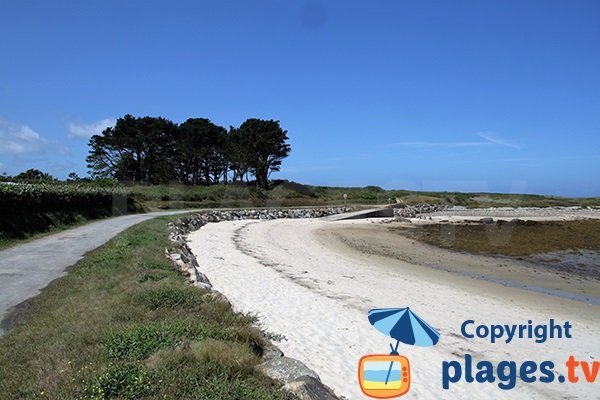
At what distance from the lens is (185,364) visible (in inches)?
181

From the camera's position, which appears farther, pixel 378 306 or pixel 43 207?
pixel 43 207

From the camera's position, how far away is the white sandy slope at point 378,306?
6605 mm

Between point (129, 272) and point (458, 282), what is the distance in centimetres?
993

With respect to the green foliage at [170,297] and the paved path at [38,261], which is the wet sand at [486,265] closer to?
the green foliage at [170,297]

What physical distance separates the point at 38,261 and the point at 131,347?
29.2 ft

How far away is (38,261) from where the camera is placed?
40.0 ft

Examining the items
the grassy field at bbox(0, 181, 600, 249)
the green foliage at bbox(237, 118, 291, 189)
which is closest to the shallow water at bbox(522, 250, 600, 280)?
the grassy field at bbox(0, 181, 600, 249)

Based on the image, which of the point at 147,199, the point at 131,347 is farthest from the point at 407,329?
A: the point at 147,199

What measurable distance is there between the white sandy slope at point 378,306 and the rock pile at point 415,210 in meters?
33.4

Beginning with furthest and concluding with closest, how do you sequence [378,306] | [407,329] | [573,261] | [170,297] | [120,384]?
1. [573,261]
2. [378,306]
3. [170,297]
4. [407,329]
5. [120,384]

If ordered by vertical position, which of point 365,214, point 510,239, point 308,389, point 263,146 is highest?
point 263,146

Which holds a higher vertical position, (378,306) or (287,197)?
(287,197)

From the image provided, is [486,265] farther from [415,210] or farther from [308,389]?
[415,210]

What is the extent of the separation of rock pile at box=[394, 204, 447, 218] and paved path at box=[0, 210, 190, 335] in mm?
37622
